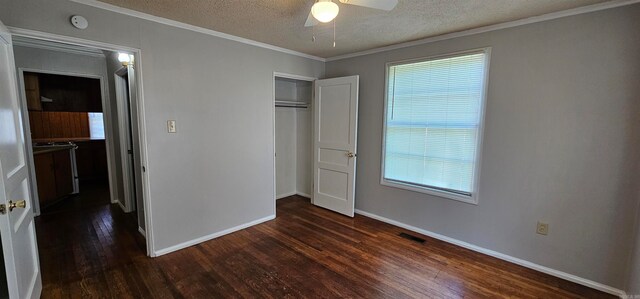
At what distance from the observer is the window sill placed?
2.83 m

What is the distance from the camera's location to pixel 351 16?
2340 millimetres

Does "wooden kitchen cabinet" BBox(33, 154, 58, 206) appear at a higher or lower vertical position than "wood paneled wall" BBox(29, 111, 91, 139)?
lower

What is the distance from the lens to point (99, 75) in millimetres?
3926

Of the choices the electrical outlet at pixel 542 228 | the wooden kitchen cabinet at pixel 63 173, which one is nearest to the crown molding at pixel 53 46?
the wooden kitchen cabinet at pixel 63 173

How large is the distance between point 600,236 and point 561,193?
→ 1.36 ft

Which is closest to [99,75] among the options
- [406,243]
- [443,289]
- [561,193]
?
[406,243]

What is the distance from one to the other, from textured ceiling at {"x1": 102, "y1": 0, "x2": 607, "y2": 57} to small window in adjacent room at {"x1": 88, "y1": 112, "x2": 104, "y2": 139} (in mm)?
5227

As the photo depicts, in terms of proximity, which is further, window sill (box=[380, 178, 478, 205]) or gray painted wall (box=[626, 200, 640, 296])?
window sill (box=[380, 178, 478, 205])

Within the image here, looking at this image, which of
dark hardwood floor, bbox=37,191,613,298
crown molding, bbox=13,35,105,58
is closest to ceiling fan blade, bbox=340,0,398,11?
dark hardwood floor, bbox=37,191,613,298

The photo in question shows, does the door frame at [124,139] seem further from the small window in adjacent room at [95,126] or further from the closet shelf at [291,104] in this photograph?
the small window in adjacent room at [95,126]

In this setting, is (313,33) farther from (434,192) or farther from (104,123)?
(104,123)

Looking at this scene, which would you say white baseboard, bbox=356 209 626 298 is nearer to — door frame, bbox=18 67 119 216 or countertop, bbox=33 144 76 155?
door frame, bbox=18 67 119 216

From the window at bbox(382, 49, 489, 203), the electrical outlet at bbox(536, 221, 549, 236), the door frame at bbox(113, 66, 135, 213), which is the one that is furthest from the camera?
the door frame at bbox(113, 66, 135, 213)

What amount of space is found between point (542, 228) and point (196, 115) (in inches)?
140
